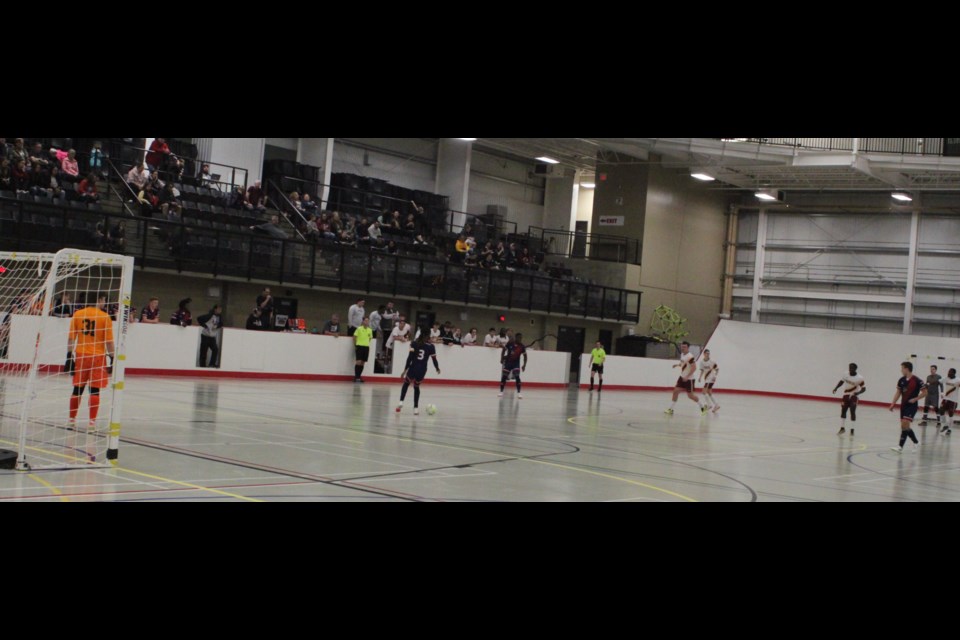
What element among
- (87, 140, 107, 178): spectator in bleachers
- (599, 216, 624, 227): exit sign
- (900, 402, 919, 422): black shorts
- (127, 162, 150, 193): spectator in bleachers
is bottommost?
(900, 402, 919, 422): black shorts

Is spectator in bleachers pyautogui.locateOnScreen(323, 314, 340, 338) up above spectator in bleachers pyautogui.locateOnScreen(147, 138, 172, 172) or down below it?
below

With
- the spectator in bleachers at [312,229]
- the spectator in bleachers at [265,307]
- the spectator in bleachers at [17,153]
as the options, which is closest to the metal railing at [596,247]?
the spectator in bleachers at [312,229]

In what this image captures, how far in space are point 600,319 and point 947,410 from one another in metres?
17.7

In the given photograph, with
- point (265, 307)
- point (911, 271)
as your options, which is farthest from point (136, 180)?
point (911, 271)

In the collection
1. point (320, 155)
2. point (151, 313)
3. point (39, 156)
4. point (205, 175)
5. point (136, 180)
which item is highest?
point (320, 155)

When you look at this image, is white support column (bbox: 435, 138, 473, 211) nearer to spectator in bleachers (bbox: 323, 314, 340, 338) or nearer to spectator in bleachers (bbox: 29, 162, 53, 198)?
spectator in bleachers (bbox: 323, 314, 340, 338)

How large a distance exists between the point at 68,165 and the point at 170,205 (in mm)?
3248

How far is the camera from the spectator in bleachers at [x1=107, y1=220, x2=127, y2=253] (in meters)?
26.9

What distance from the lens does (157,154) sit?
31.2 meters

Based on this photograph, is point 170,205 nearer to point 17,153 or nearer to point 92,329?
point 17,153

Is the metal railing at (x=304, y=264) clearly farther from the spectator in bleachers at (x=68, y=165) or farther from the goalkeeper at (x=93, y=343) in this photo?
the goalkeeper at (x=93, y=343)

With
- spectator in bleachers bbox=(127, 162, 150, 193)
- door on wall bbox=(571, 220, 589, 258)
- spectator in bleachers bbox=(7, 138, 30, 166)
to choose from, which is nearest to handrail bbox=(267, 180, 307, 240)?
spectator in bleachers bbox=(127, 162, 150, 193)

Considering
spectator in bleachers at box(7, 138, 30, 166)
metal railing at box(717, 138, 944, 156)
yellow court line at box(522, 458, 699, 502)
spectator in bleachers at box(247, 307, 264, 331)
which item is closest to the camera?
yellow court line at box(522, 458, 699, 502)

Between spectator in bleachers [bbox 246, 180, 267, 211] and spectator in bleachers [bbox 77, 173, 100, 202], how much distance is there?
20.6 feet
